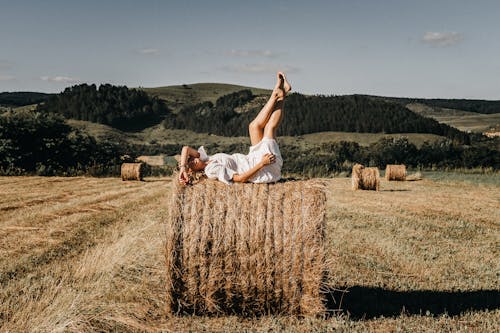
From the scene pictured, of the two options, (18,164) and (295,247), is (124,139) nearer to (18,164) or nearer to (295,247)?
(18,164)

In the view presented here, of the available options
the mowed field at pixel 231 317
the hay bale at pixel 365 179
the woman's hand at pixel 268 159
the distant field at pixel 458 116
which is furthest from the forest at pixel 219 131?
the distant field at pixel 458 116

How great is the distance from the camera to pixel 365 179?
16688 mm

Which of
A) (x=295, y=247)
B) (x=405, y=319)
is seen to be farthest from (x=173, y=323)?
(x=405, y=319)

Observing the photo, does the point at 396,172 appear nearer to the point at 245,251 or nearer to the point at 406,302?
the point at 406,302

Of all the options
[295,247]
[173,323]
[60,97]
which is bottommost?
[173,323]

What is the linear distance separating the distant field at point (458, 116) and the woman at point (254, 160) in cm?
5748

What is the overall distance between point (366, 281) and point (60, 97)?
133 ft

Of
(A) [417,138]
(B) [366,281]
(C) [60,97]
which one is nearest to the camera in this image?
(B) [366,281]

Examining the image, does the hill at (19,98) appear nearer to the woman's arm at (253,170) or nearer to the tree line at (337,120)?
the tree line at (337,120)

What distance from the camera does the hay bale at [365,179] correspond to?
16.7 meters

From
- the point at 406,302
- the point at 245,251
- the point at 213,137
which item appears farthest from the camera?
the point at 213,137

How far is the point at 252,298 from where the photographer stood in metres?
5.49

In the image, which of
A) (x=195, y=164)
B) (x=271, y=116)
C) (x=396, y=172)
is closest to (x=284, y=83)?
(x=271, y=116)

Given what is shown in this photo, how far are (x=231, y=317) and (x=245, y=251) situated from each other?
797 millimetres
